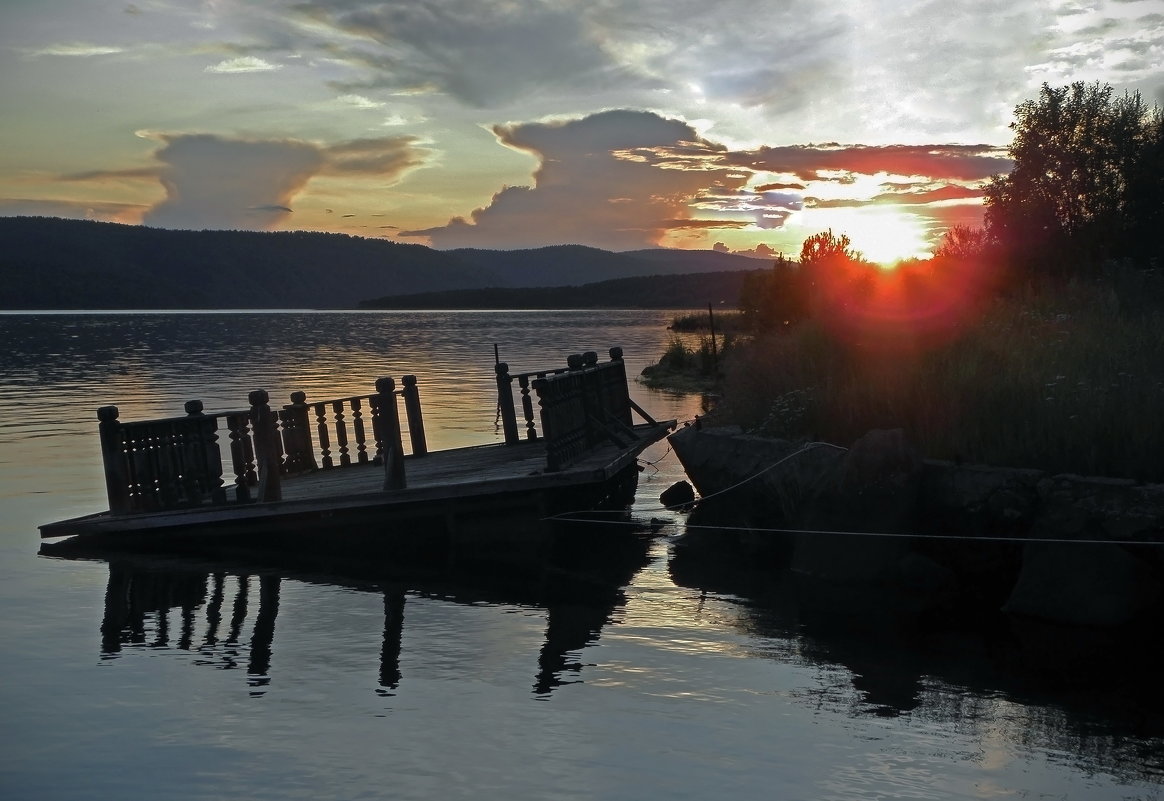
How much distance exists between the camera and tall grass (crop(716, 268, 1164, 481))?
11.2 meters

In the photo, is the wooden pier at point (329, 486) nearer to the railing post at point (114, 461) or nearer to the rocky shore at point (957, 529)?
the railing post at point (114, 461)

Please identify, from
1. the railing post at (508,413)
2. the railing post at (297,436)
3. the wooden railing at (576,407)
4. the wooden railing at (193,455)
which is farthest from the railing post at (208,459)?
the railing post at (508,413)

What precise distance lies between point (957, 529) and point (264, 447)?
27.9ft

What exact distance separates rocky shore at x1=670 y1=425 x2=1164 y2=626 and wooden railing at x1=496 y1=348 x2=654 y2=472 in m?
2.34

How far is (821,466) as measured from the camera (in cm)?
1278

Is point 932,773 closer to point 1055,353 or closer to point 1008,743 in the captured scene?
point 1008,743

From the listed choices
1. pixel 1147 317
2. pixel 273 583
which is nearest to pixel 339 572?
pixel 273 583

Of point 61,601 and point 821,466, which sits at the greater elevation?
point 821,466

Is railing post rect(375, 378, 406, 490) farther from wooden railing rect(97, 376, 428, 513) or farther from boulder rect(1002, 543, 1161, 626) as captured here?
boulder rect(1002, 543, 1161, 626)

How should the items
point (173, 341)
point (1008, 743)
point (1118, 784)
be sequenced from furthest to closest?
1. point (173, 341)
2. point (1008, 743)
3. point (1118, 784)

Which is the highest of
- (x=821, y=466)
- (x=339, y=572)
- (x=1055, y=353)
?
(x=1055, y=353)

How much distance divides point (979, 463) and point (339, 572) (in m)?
7.62

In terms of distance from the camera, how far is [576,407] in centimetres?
1563

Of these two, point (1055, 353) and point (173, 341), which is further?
point (173, 341)
